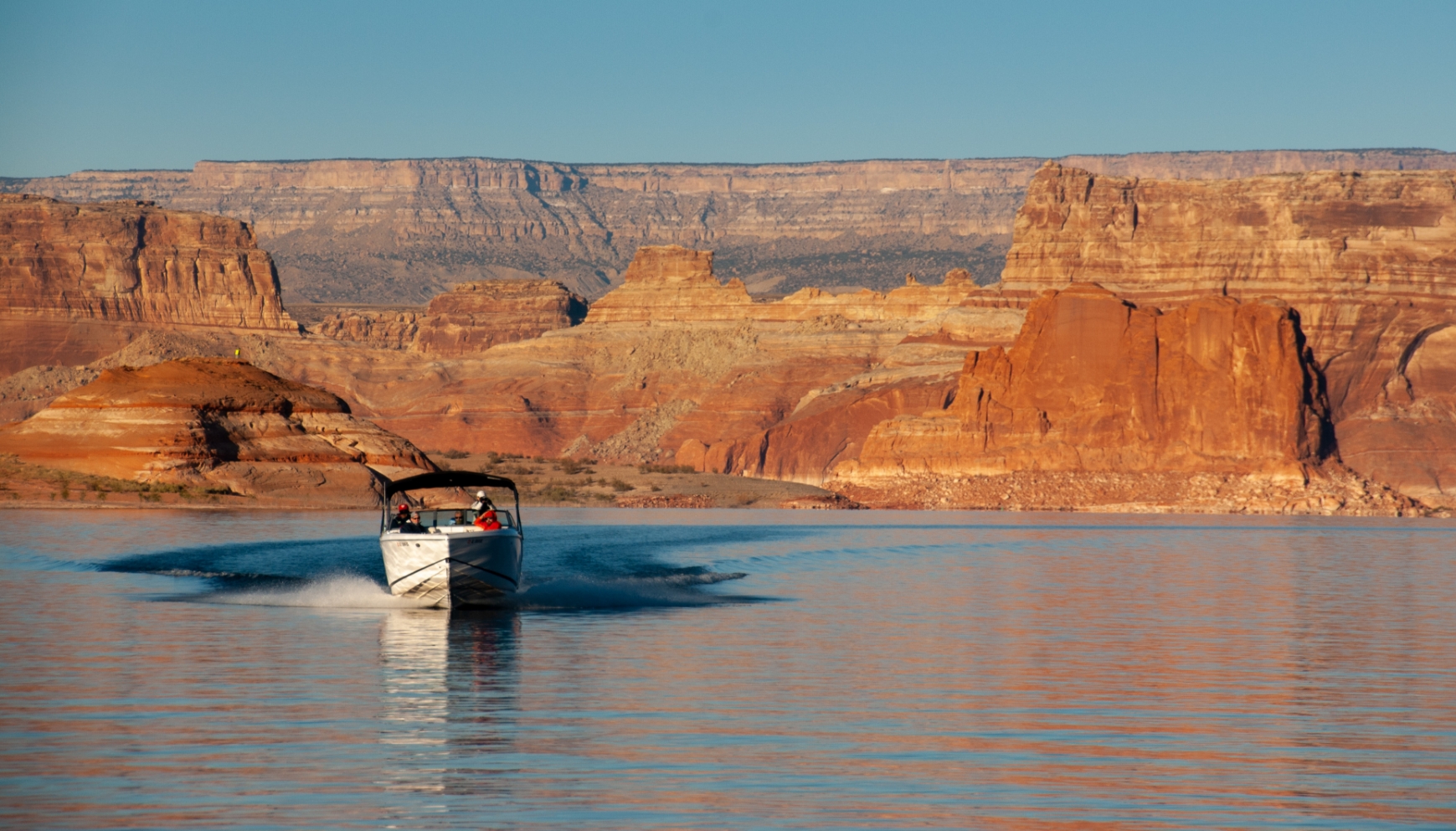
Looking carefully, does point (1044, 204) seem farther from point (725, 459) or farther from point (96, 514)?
point (96, 514)

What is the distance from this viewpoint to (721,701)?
28172 millimetres

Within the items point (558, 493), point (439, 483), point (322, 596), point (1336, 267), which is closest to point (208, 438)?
point (558, 493)

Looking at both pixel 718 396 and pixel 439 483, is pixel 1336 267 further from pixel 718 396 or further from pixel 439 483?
pixel 439 483

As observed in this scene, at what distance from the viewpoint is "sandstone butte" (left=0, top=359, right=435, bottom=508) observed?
10575cm

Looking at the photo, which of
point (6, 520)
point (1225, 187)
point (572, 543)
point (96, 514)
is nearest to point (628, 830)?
point (572, 543)

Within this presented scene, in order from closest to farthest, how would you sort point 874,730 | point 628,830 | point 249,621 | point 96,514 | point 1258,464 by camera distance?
1. point 628,830
2. point 874,730
3. point 249,621
4. point 96,514
5. point 1258,464

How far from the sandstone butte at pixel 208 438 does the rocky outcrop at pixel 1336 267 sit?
81.4 metres

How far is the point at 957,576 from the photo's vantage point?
6144 centimetres

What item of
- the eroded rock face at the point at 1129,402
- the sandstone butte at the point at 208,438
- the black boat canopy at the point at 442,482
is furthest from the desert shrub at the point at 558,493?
the black boat canopy at the point at 442,482

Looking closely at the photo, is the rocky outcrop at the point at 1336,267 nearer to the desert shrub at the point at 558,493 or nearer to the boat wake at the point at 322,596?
the desert shrub at the point at 558,493

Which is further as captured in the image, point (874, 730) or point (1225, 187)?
point (1225, 187)

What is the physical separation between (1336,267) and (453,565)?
13272 centimetres

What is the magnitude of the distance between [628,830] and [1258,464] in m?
131

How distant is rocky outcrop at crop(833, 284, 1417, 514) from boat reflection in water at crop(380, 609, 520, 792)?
4049 inches
